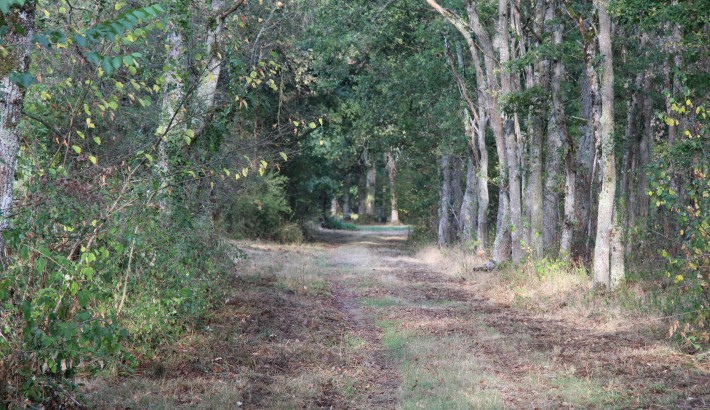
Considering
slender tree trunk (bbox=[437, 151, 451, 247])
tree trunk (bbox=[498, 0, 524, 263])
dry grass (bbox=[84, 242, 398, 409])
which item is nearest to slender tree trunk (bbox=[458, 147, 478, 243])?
slender tree trunk (bbox=[437, 151, 451, 247])

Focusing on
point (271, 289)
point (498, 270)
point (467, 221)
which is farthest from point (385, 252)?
point (271, 289)

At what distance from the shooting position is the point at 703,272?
9.06 meters

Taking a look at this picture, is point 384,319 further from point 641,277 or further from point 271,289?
point 641,277

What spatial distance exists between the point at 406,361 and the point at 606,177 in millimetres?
6109

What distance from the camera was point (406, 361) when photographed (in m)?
9.38

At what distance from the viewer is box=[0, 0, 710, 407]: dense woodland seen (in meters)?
5.80

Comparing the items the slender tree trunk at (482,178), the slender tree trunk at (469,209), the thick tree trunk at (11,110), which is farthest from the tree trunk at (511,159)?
the thick tree trunk at (11,110)

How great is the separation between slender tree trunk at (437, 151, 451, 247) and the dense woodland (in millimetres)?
100

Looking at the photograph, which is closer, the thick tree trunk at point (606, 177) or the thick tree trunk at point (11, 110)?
the thick tree trunk at point (11, 110)

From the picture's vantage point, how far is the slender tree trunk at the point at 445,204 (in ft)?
93.6

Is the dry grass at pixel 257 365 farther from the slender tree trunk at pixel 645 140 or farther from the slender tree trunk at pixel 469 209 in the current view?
the slender tree trunk at pixel 645 140

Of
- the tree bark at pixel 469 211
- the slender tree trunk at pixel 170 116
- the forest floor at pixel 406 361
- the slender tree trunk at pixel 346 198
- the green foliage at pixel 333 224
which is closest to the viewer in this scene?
the forest floor at pixel 406 361

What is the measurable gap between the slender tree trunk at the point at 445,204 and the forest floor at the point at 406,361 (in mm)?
13745

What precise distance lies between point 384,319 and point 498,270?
265 inches
